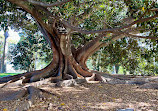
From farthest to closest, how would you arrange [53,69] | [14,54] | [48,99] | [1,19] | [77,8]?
[14,54] < [53,69] < [1,19] < [77,8] < [48,99]

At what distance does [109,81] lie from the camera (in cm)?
734

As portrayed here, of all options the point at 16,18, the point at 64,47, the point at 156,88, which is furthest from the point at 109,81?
the point at 16,18

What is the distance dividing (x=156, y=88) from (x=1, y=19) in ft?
23.1

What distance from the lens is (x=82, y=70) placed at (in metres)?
8.15

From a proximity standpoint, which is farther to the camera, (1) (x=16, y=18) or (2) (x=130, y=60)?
(2) (x=130, y=60)

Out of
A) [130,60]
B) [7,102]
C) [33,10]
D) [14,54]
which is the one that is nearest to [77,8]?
[33,10]

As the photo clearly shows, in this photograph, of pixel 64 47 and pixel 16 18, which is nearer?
pixel 64 47

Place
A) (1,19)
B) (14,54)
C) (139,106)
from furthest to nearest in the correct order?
(14,54) → (1,19) → (139,106)

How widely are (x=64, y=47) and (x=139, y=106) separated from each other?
179 inches

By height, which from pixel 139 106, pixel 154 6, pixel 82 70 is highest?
pixel 154 6

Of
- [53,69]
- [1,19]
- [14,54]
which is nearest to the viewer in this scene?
[1,19]

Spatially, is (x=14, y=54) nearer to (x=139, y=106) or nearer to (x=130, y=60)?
(x=130, y=60)

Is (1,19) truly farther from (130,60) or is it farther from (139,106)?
(130,60)

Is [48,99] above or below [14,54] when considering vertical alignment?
below
